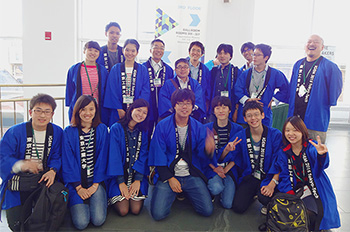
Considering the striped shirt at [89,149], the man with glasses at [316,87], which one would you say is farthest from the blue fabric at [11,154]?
the man with glasses at [316,87]

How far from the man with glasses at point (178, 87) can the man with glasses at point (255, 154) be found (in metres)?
0.71

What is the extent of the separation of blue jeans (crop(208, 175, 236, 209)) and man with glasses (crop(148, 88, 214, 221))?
2.9 inches

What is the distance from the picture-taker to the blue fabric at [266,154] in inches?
108

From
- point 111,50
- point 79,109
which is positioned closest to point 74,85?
point 111,50

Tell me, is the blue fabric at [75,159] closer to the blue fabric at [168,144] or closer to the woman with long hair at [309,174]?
the blue fabric at [168,144]

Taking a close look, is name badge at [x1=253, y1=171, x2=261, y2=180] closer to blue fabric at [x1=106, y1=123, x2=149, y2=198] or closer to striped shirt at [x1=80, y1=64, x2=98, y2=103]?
blue fabric at [x1=106, y1=123, x2=149, y2=198]

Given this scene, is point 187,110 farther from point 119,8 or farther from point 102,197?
point 119,8

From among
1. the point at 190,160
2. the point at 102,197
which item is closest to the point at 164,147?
the point at 190,160

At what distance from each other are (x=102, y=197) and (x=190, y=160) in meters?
0.89

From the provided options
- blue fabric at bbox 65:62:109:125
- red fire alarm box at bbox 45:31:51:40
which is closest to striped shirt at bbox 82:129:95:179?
blue fabric at bbox 65:62:109:125

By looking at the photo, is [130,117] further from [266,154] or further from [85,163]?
[266,154]

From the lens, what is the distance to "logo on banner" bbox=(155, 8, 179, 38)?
6172mm

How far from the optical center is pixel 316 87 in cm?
326

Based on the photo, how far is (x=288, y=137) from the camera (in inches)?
98.8
